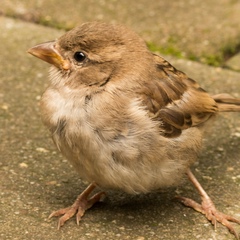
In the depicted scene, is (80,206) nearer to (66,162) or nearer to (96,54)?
(66,162)

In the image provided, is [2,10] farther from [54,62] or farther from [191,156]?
[191,156]

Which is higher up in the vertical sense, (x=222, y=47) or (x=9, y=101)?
(x=9, y=101)

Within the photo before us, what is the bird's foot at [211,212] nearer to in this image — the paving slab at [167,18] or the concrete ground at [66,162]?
the concrete ground at [66,162]

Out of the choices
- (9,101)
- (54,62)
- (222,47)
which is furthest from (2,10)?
(54,62)

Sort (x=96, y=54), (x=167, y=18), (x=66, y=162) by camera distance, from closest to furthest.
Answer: (x=96, y=54)
(x=66, y=162)
(x=167, y=18)

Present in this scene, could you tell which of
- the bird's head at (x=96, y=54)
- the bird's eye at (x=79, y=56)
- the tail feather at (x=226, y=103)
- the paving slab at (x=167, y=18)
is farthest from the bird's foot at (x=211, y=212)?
the paving slab at (x=167, y=18)

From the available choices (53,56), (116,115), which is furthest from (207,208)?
(53,56)

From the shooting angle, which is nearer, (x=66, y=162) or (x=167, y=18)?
(x=66, y=162)
